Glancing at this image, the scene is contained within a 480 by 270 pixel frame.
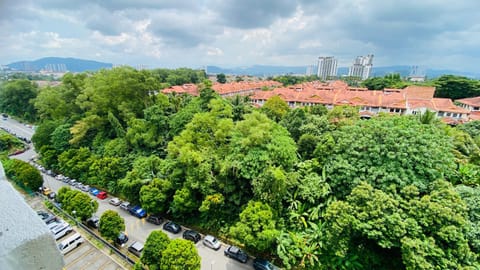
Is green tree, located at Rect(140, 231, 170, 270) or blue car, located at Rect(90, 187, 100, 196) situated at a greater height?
green tree, located at Rect(140, 231, 170, 270)

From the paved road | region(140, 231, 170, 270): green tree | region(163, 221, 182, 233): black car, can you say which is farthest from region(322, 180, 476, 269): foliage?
region(163, 221, 182, 233): black car

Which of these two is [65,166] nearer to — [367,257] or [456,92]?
→ [367,257]

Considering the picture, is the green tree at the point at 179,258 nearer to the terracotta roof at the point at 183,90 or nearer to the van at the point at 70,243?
the van at the point at 70,243

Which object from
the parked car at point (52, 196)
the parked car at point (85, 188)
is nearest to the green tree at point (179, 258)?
the parked car at point (85, 188)

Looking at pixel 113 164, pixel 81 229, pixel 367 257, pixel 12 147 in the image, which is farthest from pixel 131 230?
pixel 12 147

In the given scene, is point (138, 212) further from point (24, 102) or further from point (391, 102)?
point (24, 102)

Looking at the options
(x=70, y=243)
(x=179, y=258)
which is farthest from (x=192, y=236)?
(x=70, y=243)

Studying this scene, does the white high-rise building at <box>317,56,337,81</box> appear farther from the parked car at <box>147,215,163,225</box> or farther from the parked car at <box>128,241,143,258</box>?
the parked car at <box>128,241,143,258</box>
